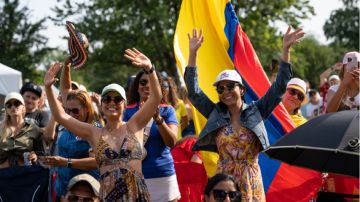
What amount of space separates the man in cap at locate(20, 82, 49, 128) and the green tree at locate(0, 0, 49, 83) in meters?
19.0

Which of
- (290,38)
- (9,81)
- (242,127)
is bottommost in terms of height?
(242,127)

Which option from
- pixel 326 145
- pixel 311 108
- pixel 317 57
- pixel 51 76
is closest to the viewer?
pixel 326 145

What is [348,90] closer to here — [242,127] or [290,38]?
[290,38]

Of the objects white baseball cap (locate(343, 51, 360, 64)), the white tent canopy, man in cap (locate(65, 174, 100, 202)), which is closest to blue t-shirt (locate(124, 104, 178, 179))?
man in cap (locate(65, 174, 100, 202))

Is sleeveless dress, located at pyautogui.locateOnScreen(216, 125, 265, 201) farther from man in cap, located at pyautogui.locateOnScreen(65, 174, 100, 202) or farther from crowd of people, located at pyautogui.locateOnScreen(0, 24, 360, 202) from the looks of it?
man in cap, located at pyautogui.locateOnScreen(65, 174, 100, 202)

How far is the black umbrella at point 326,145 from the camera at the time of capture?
4930 mm

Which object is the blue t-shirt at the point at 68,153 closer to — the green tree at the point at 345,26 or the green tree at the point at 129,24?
the green tree at the point at 129,24

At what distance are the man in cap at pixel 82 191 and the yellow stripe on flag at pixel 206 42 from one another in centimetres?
189

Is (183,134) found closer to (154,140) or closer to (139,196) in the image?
(154,140)

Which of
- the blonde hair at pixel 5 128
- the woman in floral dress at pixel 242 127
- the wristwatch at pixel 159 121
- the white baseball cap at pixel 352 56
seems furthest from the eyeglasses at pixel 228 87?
the blonde hair at pixel 5 128

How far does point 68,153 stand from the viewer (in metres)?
7.12

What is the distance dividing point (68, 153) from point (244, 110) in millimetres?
1716

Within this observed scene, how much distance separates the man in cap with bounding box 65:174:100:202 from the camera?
604 centimetres

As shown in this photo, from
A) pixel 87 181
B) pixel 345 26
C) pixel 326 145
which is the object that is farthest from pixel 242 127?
pixel 345 26
